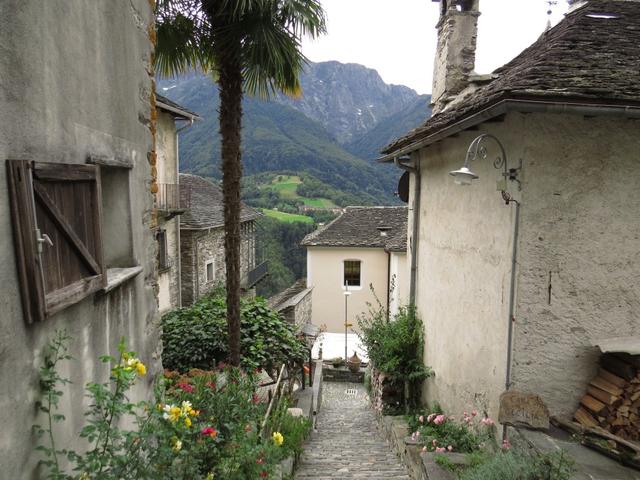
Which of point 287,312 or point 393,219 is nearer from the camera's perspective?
point 287,312

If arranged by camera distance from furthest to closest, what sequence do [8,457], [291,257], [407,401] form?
[291,257] < [407,401] < [8,457]

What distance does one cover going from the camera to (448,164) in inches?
282

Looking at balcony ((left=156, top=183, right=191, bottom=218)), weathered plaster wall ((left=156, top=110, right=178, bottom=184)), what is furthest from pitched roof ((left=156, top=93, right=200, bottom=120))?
balcony ((left=156, top=183, right=191, bottom=218))

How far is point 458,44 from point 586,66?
187 inches

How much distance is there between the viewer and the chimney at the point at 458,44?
8.82m

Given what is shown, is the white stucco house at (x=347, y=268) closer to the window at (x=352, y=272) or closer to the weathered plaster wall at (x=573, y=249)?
the window at (x=352, y=272)

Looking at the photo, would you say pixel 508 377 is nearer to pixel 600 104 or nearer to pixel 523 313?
pixel 523 313

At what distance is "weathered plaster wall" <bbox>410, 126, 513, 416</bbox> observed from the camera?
5.25 meters

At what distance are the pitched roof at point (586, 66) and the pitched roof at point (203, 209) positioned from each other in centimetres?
1153

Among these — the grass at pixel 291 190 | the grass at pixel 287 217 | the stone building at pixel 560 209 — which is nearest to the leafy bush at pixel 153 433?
the stone building at pixel 560 209

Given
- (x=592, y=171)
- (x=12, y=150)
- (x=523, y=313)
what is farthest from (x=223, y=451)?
(x=592, y=171)

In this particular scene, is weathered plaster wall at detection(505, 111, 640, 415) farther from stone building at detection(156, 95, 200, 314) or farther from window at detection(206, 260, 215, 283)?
window at detection(206, 260, 215, 283)

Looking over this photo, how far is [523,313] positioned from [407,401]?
486cm

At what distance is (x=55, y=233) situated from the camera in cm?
249
